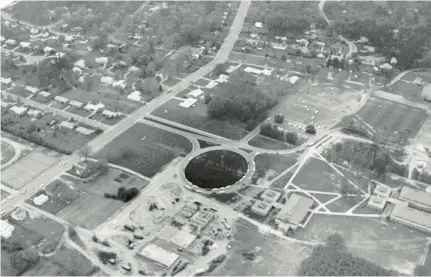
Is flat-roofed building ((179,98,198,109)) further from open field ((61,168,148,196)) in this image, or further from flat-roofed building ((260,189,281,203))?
flat-roofed building ((260,189,281,203))

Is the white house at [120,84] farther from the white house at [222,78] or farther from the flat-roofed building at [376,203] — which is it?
the flat-roofed building at [376,203]

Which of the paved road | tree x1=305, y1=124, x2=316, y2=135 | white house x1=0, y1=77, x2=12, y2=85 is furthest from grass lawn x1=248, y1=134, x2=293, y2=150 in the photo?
white house x1=0, y1=77, x2=12, y2=85

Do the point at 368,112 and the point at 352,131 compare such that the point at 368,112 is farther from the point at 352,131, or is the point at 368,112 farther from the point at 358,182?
the point at 358,182

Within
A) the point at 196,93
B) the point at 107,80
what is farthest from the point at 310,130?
the point at 107,80

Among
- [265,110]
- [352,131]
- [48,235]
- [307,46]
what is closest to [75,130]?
[48,235]

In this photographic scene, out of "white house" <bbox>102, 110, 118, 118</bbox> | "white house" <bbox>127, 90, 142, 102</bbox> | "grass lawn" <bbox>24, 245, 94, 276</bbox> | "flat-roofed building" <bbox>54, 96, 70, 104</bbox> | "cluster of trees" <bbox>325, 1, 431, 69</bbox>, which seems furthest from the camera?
"cluster of trees" <bbox>325, 1, 431, 69</bbox>
